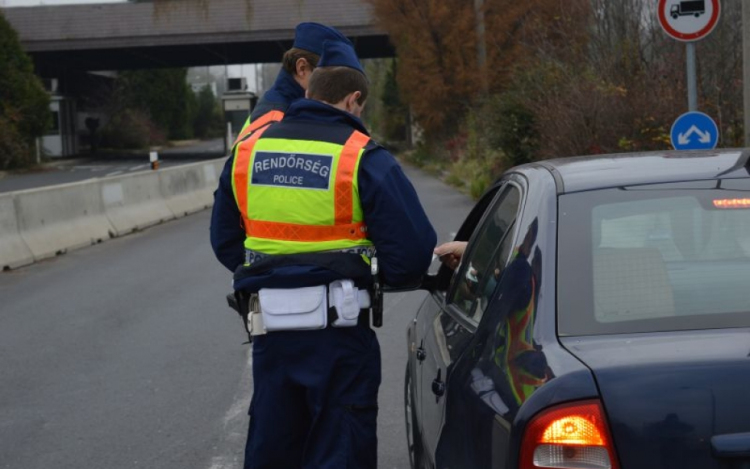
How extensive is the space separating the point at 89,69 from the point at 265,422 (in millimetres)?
58236

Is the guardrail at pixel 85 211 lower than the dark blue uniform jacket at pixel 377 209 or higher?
lower

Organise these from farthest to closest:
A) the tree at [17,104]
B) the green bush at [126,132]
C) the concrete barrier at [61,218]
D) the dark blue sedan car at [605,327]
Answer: the green bush at [126,132]
the tree at [17,104]
the concrete barrier at [61,218]
the dark blue sedan car at [605,327]

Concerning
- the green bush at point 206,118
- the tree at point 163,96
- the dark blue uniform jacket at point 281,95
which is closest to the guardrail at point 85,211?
the dark blue uniform jacket at point 281,95

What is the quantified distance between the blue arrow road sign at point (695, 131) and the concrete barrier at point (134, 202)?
9504 mm

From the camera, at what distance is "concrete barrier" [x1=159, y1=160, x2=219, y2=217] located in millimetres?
20344

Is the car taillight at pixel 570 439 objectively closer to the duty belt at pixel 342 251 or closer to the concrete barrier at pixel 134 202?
the duty belt at pixel 342 251

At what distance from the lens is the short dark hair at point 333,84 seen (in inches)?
150

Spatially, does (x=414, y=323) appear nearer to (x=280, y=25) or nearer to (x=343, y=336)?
(x=343, y=336)

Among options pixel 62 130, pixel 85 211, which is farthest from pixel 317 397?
pixel 62 130

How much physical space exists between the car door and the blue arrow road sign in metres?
5.94

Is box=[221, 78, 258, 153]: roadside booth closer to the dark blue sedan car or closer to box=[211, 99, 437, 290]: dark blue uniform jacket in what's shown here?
box=[211, 99, 437, 290]: dark blue uniform jacket

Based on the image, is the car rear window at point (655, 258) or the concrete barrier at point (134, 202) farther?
the concrete barrier at point (134, 202)

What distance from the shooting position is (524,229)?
3.16 m

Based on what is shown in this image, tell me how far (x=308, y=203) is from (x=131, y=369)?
14.4 ft
